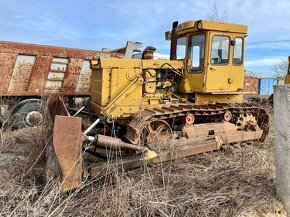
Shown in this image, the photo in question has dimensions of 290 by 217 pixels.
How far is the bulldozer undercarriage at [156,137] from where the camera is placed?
4.23 metres

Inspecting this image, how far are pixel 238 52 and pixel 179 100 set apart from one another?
171 centimetres

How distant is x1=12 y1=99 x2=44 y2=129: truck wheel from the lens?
9.61 meters

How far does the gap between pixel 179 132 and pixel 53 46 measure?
5.73m

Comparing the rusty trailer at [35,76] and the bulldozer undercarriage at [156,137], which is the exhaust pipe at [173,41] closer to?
the bulldozer undercarriage at [156,137]

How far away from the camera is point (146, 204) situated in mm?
3893

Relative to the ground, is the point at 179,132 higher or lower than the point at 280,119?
lower

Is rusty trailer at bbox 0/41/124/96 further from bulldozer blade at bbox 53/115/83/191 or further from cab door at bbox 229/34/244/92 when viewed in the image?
bulldozer blade at bbox 53/115/83/191

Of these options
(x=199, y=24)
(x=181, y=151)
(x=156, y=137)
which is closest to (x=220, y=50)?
(x=199, y=24)

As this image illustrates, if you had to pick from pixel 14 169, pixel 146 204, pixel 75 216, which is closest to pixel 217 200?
pixel 146 204

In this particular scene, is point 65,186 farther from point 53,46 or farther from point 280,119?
point 53,46

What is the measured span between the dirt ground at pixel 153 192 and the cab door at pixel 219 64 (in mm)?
2348

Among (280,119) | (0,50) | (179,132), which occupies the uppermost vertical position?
(0,50)

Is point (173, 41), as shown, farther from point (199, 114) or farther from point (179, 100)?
point (199, 114)

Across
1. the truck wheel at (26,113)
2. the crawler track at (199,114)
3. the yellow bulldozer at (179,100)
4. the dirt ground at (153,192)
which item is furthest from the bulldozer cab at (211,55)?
the truck wheel at (26,113)
